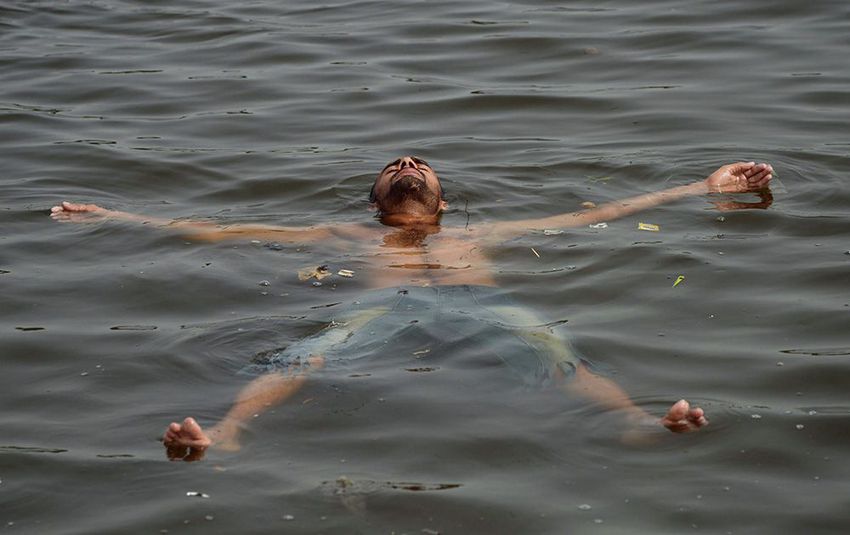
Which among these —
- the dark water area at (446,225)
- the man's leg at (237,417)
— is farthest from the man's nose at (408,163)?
the man's leg at (237,417)

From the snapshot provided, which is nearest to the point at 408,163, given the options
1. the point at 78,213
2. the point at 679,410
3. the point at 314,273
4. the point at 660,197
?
the point at 314,273

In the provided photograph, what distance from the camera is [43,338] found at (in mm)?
7043

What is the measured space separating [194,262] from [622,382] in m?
3.10

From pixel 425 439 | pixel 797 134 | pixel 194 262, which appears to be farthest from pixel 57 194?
pixel 797 134

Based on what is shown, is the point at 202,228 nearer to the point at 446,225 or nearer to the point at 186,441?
the point at 446,225

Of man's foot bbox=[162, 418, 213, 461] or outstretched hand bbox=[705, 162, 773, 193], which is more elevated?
outstretched hand bbox=[705, 162, 773, 193]

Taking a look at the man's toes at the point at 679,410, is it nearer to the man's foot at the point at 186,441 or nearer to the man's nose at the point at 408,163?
the man's foot at the point at 186,441

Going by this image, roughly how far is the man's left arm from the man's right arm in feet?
Answer: 3.98

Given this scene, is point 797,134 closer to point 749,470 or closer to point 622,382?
point 622,382

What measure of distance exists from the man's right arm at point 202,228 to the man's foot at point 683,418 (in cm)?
344

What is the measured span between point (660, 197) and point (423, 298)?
2707mm

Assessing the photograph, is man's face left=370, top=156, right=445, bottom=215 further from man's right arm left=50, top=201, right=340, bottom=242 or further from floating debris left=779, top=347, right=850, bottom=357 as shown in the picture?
floating debris left=779, top=347, right=850, bottom=357

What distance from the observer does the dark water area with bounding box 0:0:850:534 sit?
5262 millimetres

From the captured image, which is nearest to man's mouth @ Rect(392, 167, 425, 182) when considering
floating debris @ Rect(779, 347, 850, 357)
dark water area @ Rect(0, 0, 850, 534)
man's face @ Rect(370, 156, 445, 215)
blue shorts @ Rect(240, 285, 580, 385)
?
man's face @ Rect(370, 156, 445, 215)
